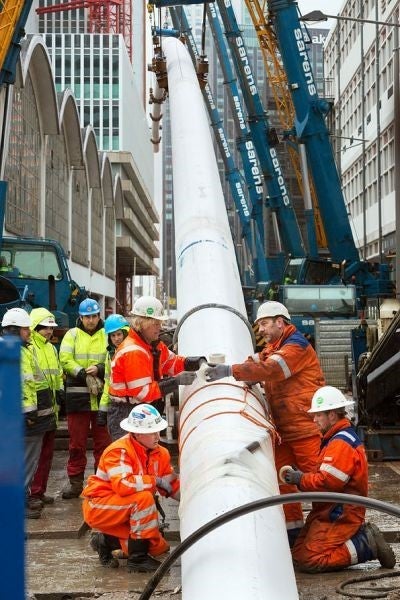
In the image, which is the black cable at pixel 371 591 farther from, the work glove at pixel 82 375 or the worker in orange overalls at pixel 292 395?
the work glove at pixel 82 375

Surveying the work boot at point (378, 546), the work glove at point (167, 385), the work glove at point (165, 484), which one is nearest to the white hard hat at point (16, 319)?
the work glove at point (167, 385)

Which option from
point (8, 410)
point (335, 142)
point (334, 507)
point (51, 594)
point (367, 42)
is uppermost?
point (367, 42)

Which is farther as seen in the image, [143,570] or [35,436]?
[35,436]

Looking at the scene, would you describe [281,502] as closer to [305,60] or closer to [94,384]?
[94,384]

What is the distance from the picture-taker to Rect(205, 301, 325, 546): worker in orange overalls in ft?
21.2

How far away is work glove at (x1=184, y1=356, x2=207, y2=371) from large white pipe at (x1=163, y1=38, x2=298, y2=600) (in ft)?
0.51

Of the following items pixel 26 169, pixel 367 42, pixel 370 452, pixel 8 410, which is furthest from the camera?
pixel 367 42

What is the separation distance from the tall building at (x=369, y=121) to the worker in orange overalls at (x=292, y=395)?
788 inches

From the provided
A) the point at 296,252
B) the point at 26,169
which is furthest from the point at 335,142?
the point at 296,252

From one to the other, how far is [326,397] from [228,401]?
835 mm

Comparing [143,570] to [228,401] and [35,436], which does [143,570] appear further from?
[35,436]

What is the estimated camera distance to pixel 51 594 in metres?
5.80

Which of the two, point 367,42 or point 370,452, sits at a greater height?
point 367,42

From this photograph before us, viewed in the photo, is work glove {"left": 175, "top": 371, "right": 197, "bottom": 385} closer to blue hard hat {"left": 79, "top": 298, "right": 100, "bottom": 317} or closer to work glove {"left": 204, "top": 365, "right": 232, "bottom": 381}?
work glove {"left": 204, "top": 365, "right": 232, "bottom": 381}
